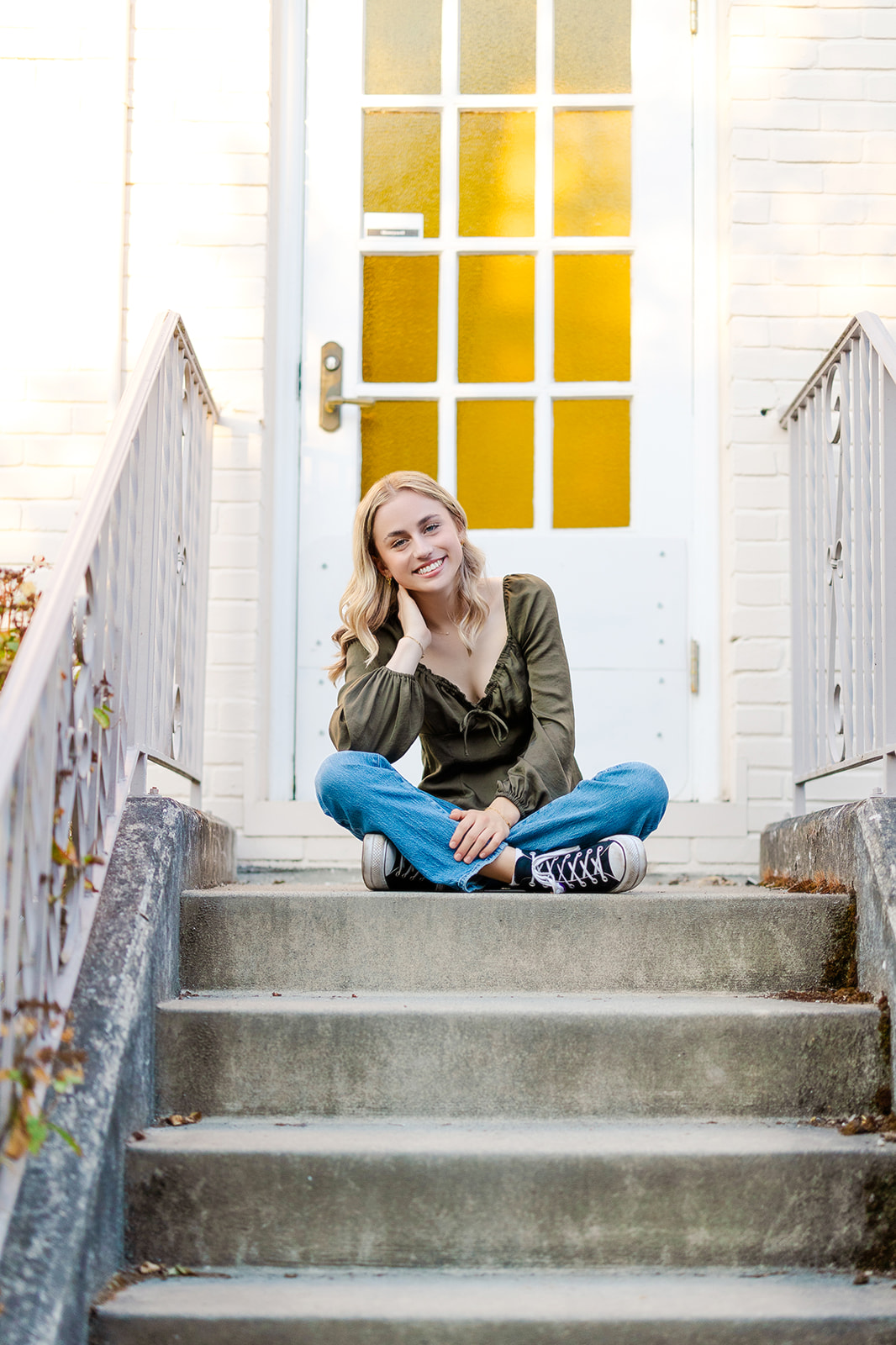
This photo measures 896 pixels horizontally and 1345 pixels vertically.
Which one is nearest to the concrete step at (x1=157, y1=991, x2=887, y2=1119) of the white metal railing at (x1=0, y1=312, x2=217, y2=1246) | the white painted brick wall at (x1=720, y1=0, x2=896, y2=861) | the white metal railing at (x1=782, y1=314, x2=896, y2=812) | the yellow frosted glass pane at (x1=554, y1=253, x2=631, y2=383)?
the white metal railing at (x1=0, y1=312, x2=217, y2=1246)

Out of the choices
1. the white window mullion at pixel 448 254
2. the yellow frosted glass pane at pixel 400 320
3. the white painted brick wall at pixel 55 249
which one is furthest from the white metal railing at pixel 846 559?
the white painted brick wall at pixel 55 249

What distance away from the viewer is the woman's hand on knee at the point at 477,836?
2.37 meters

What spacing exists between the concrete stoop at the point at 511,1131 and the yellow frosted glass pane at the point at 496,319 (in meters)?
1.82

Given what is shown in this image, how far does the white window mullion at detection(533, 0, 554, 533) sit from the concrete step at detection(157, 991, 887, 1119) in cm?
184

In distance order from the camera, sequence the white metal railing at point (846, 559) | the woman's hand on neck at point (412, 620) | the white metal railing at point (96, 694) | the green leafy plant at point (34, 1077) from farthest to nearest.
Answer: the woman's hand on neck at point (412, 620) < the white metal railing at point (846, 559) < the white metal railing at point (96, 694) < the green leafy plant at point (34, 1077)

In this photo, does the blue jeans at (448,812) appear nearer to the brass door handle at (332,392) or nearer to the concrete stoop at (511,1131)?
the concrete stoop at (511,1131)

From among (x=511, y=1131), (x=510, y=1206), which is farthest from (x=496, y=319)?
(x=510, y=1206)

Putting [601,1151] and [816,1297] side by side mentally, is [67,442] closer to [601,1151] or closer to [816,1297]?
[601,1151]

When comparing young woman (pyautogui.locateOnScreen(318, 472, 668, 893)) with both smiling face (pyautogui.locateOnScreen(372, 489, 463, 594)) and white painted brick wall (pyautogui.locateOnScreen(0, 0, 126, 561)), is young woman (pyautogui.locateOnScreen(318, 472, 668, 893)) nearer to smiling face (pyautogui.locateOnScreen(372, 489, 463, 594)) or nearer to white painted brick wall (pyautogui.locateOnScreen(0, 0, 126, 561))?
smiling face (pyautogui.locateOnScreen(372, 489, 463, 594))

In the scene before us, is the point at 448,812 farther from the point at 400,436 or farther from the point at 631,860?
the point at 400,436

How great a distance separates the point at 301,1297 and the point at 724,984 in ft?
2.97

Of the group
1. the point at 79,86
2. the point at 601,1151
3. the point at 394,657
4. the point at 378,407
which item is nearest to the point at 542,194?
the point at 378,407

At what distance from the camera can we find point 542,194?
3.67m

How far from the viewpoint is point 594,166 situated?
3672 mm
